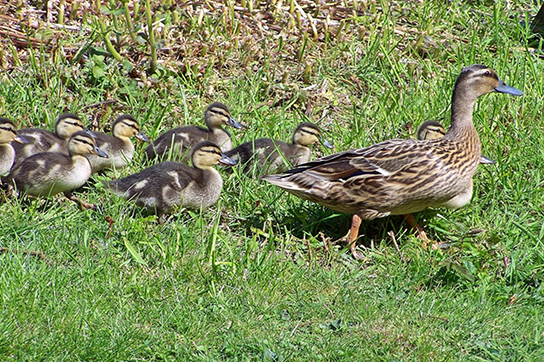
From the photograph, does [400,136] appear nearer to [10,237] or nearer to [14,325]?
[10,237]

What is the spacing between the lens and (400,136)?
20.1 feet

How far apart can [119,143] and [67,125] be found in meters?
0.43

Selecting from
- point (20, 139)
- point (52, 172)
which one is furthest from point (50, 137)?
point (52, 172)

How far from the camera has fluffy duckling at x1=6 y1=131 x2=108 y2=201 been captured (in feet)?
16.9

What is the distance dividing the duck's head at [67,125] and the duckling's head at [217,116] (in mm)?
978

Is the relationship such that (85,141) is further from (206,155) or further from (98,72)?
(98,72)

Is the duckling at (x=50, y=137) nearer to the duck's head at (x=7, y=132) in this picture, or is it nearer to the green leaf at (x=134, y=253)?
the duck's head at (x=7, y=132)

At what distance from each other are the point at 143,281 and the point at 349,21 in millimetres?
4314

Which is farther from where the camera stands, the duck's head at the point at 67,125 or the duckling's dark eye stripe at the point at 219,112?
the duckling's dark eye stripe at the point at 219,112

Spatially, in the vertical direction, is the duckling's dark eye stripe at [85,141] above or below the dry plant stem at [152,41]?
below

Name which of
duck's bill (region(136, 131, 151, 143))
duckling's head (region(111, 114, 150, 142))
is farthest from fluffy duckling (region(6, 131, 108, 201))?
duck's bill (region(136, 131, 151, 143))

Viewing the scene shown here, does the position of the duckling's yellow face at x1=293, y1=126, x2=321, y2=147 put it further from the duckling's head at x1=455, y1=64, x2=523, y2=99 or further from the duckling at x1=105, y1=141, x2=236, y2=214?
the duckling's head at x1=455, y1=64, x2=523, y2=99

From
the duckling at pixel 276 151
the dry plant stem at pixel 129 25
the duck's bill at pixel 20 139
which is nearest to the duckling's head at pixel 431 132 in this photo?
the duckling at pixel 276 151

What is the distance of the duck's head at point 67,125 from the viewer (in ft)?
19.1
